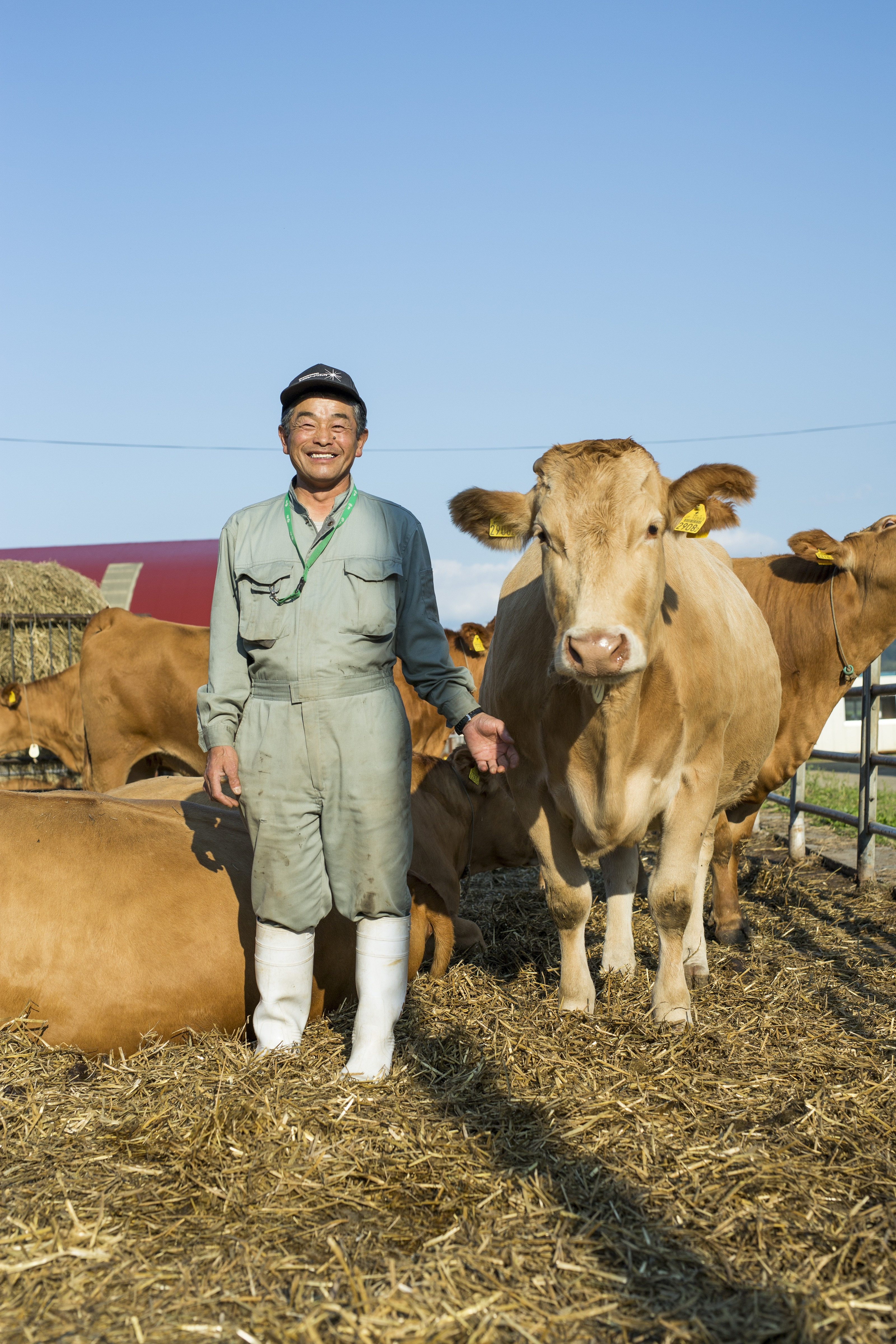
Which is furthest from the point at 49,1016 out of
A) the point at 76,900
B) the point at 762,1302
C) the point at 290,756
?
the point at 762,1302

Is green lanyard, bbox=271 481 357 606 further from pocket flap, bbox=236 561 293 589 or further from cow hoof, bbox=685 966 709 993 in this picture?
cow hoof, bbox=685 966 709 993

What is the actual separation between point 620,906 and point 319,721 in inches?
83.6

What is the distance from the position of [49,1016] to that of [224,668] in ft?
4.19

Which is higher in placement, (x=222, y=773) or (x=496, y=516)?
(x=496, y=516)

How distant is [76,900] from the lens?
3.65 metres

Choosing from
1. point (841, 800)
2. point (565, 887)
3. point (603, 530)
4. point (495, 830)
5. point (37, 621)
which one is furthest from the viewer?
point (841, 800)

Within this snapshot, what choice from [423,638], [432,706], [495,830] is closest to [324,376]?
[423,638]

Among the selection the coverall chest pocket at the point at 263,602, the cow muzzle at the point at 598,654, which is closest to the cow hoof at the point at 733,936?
the cow muzzle at the point at 598,654

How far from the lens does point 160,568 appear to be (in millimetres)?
20859

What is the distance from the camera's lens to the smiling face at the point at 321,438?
139 inches

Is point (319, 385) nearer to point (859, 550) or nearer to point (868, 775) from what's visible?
point (859, 550)

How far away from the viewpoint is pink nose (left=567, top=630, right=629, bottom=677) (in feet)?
10.0

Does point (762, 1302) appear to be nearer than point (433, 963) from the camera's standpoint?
Yes

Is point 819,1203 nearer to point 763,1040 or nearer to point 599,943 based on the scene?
point 763,1040
